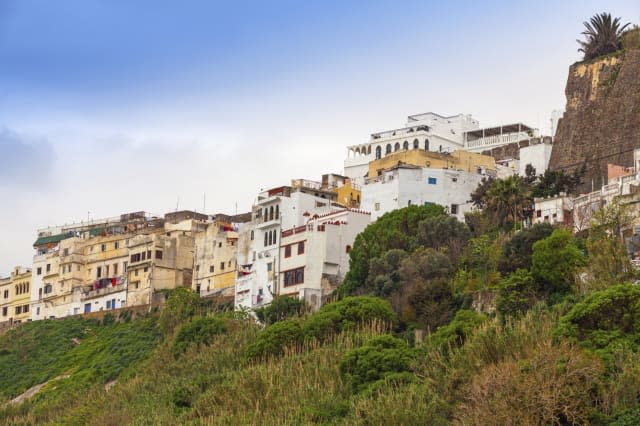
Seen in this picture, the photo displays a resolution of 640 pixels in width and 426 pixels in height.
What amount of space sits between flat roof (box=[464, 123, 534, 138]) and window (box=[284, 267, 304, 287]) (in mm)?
20855

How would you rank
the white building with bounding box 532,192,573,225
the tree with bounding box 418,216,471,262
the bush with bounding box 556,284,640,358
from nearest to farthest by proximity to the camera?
1. the bush with bounding box 556,284,640,358
2. the white building with bounding box 532,192,573,225
3. the tree with bounding box 418,216,471,262

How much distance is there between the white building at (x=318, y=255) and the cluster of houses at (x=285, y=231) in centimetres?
5

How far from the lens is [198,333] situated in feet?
219

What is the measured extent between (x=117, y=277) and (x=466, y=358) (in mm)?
46550

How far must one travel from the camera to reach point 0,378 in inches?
3263

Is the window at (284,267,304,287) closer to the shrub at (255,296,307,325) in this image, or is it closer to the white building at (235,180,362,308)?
the white building at (235,180,362,308)

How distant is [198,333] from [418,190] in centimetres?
1456

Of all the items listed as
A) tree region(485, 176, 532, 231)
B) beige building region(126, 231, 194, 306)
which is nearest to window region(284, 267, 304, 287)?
tree region(485, 176, 532, 231)

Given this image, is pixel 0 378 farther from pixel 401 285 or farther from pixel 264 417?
pixel 264 417

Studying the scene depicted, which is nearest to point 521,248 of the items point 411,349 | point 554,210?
point 554,210

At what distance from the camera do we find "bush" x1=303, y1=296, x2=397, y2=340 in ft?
190

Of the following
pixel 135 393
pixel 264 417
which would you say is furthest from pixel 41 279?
pixel 264 417

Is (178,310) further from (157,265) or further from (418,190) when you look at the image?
(418,190)

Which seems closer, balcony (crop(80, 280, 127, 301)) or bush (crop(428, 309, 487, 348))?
bush (crop(428, 309, 487, 348))
